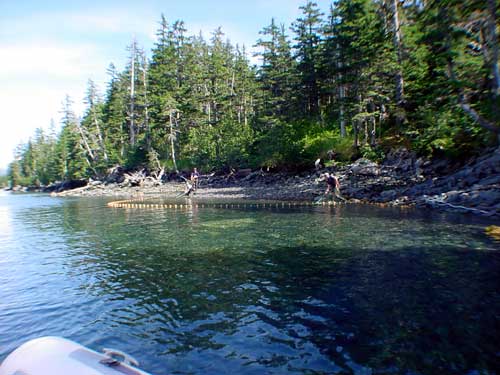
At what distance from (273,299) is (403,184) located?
20207 mm

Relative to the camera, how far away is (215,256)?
36.8 feet

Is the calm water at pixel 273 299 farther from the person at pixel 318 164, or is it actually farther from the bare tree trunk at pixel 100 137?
the bare tree trunk at pixel 100 137

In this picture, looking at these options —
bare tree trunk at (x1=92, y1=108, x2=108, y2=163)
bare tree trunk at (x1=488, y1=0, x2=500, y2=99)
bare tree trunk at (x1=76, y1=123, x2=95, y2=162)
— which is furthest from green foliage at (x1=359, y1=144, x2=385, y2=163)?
bare tree trunk at (x1=76, y1=123, x2=95, y2=162)

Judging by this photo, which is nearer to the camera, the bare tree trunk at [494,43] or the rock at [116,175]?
the bare tree trunk at [494,43]

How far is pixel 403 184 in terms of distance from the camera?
24.5 metres

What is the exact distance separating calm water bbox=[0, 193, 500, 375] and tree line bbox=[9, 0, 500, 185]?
853 centimetres

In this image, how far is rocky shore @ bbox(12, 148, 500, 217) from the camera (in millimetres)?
18078

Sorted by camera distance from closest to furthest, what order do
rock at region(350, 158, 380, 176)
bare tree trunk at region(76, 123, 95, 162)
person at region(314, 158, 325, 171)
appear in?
rock at region(350, 158, 380, 176)
person at region(314, 158, 325, 171)
bare tree trunk at region(76, 123, 95, 162)

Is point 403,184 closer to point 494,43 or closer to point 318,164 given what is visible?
point 318,164

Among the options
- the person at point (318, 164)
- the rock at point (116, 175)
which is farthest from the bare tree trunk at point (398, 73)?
the rock at point (116, 175)

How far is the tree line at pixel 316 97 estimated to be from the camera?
16219 millimetres

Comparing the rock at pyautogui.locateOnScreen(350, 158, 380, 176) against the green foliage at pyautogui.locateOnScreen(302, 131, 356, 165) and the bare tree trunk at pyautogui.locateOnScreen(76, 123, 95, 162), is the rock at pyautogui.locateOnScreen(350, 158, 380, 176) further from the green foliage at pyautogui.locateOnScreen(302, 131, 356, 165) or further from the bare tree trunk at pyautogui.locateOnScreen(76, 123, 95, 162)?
the bare tree trunk at pyautogui.locateOnScreen(76, 123, 95, 162)

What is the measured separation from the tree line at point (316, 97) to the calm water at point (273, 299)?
8.53 meters

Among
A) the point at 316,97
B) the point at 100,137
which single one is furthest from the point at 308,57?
the point at 100,137
